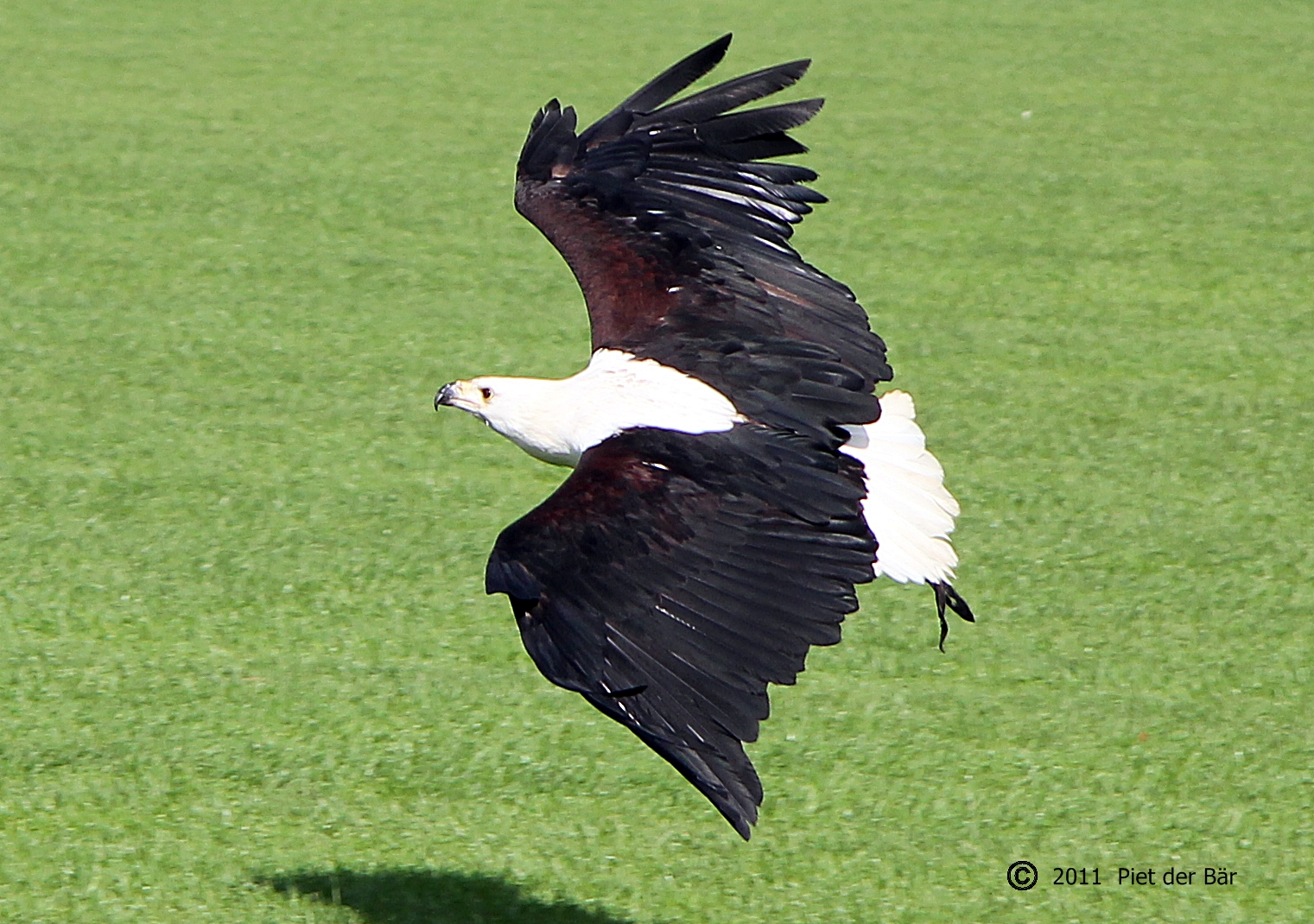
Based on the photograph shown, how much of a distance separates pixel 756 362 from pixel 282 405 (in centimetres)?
270

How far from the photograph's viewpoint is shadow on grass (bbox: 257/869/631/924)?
390 cm

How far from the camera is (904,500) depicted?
15.1 feet

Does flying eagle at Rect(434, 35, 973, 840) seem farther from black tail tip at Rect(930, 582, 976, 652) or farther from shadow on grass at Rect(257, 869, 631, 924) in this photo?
shadow on grass at Rect(257, 869, 631, 924)

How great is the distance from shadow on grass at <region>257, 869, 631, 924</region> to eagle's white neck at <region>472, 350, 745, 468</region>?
91cm

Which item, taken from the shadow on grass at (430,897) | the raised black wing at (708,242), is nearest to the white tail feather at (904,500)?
the raised black wing at (708,242)

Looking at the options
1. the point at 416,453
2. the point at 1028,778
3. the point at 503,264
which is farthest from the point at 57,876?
the point at 503,264

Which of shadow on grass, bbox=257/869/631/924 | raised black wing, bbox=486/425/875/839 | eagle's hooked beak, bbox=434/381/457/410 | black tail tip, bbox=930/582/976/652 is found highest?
eagle's hooked beak, bbox=434/381/457/410

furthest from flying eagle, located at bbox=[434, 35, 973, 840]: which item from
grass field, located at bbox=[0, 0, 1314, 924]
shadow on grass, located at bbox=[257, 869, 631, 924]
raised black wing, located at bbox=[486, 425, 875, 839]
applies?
shadow on grass, located at bbox=[257, 869, 631, 924]

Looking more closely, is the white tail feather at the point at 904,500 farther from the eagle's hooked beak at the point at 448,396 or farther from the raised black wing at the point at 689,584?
the eagle's hooked beak at the point at 448,396

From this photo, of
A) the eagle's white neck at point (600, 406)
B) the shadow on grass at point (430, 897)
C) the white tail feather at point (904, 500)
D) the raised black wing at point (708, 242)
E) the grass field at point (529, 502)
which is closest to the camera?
the shadow on grass at point (430, 897)

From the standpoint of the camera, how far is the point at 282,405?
6.53 meters

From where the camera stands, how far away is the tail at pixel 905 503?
14.6ft

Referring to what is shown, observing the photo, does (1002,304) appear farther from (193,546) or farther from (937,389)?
(193,546)

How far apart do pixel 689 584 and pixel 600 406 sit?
69 centimetres
